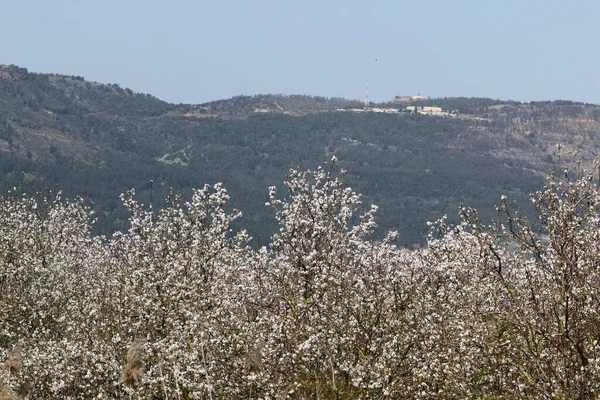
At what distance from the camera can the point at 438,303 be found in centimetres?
1678

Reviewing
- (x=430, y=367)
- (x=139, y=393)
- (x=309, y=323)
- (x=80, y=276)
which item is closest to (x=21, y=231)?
(x=80, y=276)

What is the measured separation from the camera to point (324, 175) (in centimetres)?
2089

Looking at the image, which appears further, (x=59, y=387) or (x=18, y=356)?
(x=59, y=387)

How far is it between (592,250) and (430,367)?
11.6ft

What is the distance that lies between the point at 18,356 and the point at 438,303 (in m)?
7.64

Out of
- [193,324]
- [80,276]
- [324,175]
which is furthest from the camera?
[80,276]

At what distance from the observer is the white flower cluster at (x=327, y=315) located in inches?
520

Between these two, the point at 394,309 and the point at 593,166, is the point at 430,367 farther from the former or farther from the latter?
the point at 593,166

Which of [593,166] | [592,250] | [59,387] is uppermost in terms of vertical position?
[593,166]

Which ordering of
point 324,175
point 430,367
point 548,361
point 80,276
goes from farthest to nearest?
point 80,276 → point 324,175 → point 430,367 → point 548,361

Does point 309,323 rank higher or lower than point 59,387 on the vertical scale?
higher

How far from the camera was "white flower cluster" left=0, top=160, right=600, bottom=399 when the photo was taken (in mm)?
13195

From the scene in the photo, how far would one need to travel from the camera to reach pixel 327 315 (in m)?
16.1

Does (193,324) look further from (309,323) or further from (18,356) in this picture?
(18,356)
